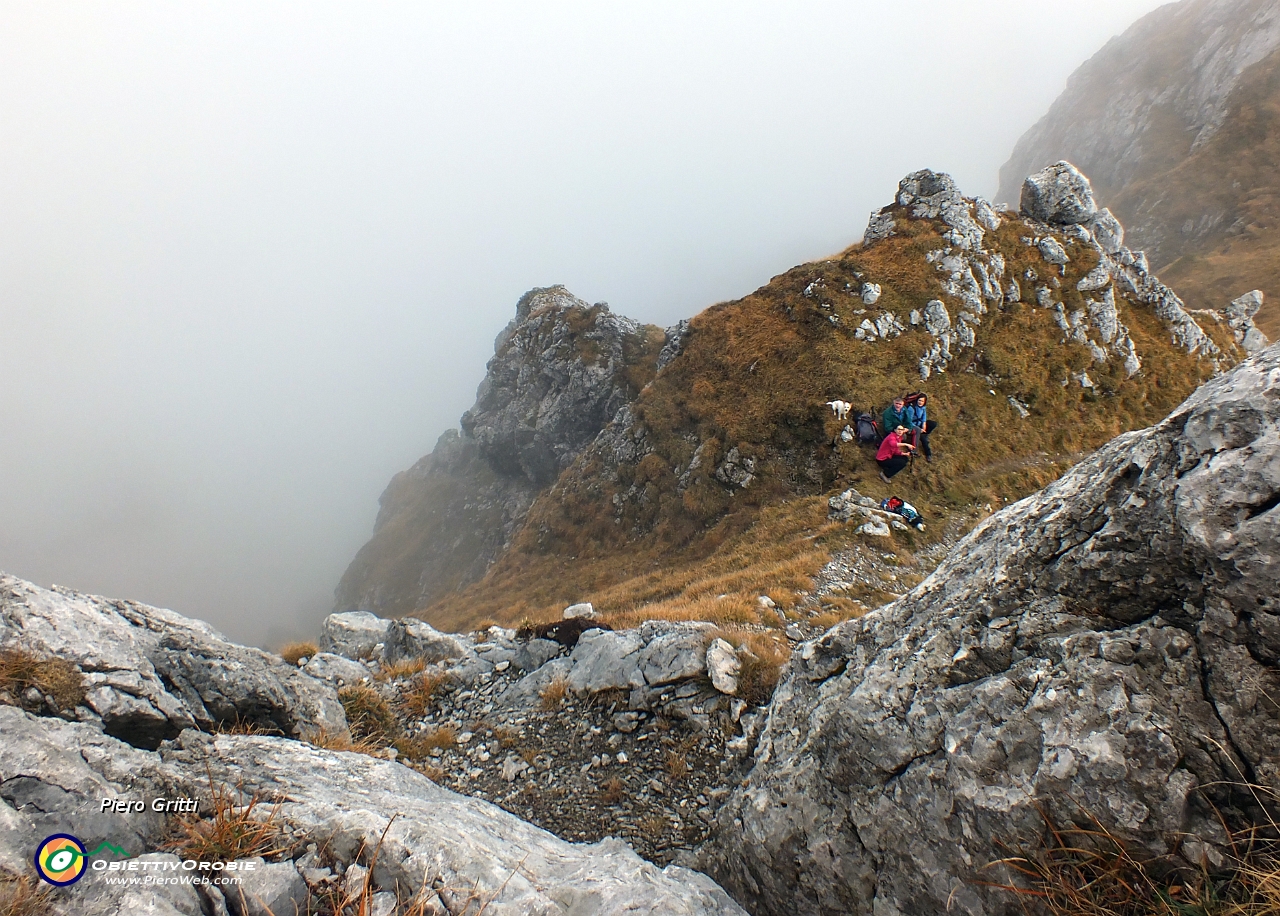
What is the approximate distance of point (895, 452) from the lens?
2381 cm

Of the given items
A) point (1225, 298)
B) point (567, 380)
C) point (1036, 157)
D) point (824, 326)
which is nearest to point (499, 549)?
point (567, 380)

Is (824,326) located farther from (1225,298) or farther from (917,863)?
(1225,298)

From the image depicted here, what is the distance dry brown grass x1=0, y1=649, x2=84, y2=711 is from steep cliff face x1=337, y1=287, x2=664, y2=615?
1839 inches

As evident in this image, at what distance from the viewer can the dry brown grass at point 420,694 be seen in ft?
39.9

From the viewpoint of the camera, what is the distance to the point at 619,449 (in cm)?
3584

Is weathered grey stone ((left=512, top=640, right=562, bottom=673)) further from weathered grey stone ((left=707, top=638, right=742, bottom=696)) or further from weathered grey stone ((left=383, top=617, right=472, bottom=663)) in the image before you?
weathered grey stone ((left=707, top=638, right=742, bottom=696))

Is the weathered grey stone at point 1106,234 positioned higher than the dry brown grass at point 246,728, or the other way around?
the weathered grey stone at point 1106,234

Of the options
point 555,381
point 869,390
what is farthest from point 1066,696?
point 555,381

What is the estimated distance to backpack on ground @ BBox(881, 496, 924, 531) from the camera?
70.3 feet

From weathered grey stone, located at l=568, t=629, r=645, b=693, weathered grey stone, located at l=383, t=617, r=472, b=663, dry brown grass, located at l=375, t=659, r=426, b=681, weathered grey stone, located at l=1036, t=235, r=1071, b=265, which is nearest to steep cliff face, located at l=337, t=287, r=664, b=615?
weathered grey stone, located at l=1036, t=235, r=1071, b=265

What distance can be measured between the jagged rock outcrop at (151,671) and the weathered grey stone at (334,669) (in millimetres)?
1852

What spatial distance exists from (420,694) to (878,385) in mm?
25681

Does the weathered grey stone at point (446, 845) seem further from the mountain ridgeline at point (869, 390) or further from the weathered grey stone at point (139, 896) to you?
the mountain ridgeline at point (869, 390)

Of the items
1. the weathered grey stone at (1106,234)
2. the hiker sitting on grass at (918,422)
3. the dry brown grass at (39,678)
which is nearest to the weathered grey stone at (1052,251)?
the weathered grey stone at (1106,234)
